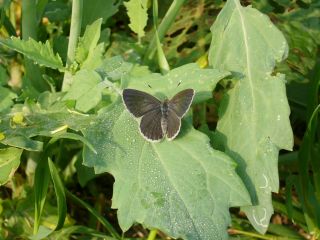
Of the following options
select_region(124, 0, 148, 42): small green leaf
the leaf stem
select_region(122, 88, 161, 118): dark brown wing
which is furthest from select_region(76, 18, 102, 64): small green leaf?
the leaf stem

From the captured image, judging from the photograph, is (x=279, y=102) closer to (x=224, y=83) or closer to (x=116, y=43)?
(x=224, y=83)

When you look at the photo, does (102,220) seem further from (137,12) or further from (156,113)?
(137,12)

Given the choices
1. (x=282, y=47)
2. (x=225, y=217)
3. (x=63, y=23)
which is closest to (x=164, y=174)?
(x=225, y=217)

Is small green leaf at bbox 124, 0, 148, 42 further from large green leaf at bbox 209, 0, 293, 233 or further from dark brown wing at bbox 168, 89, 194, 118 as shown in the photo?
dark brown wing at bbox 168, 89, 194, 118

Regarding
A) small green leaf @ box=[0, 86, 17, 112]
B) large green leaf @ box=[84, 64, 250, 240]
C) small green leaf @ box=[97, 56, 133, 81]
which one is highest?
small green leaf @ box=[97, 56, 133, 81]

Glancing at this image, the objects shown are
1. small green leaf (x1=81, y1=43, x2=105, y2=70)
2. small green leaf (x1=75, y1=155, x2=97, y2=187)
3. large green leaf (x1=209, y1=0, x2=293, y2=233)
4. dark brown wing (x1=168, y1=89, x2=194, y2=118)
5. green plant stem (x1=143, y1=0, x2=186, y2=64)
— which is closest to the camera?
dark brown wing (x1=168, y1=89, x2=194, y2=118)

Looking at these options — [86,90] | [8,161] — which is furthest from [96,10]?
[8,161]
